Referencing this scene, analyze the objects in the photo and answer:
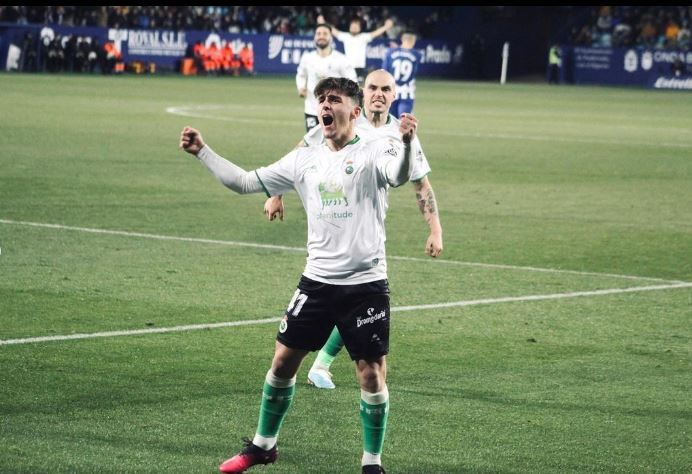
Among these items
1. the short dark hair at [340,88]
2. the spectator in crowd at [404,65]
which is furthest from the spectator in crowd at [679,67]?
the short dark hair at [340,88]

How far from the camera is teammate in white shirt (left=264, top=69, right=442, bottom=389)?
8.05 meters

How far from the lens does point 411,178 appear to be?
27.2ft

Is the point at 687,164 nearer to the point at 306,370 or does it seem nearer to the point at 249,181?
the point at 306,370

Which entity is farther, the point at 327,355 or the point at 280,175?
the point at 327,355

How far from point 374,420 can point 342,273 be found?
2.32 ft

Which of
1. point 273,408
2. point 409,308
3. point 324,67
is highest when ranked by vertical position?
point 324,67

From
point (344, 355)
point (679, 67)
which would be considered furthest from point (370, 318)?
point (679, 67)

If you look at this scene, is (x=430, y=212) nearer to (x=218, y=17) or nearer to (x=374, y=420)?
(x=374, y=420)

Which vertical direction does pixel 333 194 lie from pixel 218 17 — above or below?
above

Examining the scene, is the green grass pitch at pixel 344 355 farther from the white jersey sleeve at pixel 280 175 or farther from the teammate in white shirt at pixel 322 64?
the teammate in white shirt at pixel 322 64

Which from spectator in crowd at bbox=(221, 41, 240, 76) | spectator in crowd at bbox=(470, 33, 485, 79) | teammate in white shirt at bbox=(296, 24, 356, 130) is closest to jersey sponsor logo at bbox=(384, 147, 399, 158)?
teammate in white shirt at bbox=(296, 24, 356, 130)

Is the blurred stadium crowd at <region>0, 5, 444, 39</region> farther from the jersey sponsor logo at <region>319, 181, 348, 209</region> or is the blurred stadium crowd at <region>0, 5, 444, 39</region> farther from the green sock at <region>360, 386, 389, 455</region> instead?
the green sock at <region>360, 386, 389, 455</region>

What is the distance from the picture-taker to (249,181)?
7207 mm

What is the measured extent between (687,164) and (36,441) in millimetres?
19998
